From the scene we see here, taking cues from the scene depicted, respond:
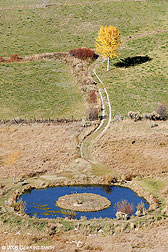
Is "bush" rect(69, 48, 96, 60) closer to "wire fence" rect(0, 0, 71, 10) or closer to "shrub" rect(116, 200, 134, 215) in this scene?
"wire fence" rect(0, 0, 71, 10)

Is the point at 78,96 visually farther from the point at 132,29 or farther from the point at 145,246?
the point at 145,246

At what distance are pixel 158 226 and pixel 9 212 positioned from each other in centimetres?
1667

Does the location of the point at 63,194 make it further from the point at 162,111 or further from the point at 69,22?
the point at 69,22

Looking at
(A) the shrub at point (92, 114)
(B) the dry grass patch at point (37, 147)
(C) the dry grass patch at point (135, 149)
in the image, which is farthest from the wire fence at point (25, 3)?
(C) the dry grass patch at point (135, 149)

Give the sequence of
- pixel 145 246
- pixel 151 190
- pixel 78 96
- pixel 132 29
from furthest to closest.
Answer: pixel 132 29, pixel 78 96, pixel 151 190, pixel 145 246

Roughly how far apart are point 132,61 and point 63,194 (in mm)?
51609

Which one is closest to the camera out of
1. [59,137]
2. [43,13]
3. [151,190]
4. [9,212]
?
[9,212]

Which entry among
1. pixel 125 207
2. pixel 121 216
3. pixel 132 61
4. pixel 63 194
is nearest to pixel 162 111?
pixel 132 61

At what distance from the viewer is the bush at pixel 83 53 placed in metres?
104

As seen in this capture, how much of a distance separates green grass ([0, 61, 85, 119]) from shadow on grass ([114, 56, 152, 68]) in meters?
12.0

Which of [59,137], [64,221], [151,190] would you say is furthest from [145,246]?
[59,137]

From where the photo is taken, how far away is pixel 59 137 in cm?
7444

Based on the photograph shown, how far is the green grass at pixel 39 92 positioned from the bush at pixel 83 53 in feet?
12.3

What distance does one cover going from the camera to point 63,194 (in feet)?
196
